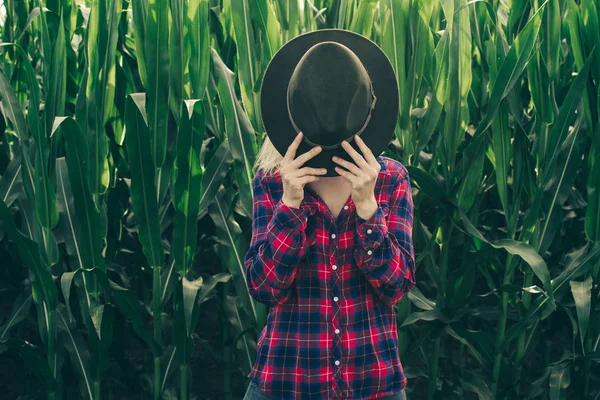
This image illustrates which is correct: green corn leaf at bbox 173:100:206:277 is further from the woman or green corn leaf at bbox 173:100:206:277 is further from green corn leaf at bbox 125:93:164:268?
the woman

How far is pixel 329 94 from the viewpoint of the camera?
48.7 inches

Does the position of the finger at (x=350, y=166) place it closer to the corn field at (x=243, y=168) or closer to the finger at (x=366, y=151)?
the finger at (x=366, y=151)

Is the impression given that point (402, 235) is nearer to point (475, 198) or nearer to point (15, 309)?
point (475, 198)

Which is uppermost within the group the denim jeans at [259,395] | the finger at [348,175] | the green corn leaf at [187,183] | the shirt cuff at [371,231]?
the finger at [348,175]

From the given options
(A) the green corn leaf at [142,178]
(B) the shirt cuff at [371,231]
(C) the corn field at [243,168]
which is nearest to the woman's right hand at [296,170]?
(B) the shirt cuff at [371,231]

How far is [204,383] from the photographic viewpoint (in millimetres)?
2893

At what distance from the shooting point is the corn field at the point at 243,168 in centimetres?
213

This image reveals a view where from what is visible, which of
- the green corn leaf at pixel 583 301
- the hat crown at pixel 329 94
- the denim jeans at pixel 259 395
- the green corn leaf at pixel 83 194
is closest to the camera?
the hat crown at pixel 329 94

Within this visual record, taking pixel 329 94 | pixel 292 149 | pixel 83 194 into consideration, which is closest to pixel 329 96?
pixel 329 94

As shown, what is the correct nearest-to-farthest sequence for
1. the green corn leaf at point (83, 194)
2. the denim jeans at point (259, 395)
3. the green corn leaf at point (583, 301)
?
1. the denim jeans at point (259, 395)
2. the green corn leaf at point (83, 194)
3. the green corn leaf at point (583, 301)

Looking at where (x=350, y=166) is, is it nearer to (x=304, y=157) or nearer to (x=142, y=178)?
(x=304, y=157)

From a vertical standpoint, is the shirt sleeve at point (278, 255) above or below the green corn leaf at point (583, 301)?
above

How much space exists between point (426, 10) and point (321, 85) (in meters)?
1.12

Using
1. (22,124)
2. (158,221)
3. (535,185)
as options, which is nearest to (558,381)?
(535,185)
